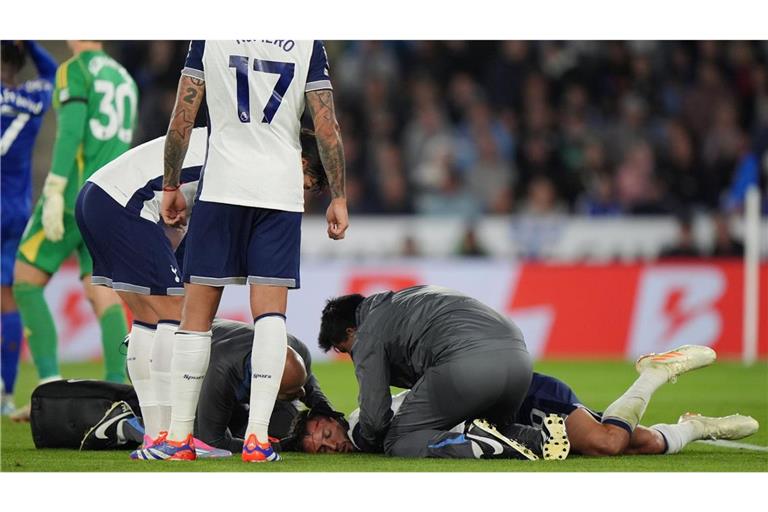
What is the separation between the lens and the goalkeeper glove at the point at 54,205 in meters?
6.56

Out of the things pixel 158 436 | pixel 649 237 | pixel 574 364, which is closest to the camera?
pixel 158 436

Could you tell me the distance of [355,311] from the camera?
5160 millimetres

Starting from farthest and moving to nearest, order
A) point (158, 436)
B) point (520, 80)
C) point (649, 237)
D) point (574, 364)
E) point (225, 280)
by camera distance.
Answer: point (520, 80)
point (649, 237)
point (574, 364)
point (158, 436)
point (225, 280)

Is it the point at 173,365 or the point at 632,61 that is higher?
the point at 632,61

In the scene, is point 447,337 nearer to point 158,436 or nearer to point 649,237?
point 158,436

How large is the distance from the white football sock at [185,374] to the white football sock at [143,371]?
353 millimetres

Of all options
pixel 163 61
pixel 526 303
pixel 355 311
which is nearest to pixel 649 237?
pixel 526 303

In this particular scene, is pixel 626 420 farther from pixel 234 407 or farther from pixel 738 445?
pixel 234 407

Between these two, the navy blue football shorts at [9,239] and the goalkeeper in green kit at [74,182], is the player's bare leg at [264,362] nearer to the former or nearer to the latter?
the goalkeeper in green kit at [74,182]

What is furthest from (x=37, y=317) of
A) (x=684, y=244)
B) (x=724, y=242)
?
(x=724, y=242)

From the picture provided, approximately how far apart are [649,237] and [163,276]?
29.9ft

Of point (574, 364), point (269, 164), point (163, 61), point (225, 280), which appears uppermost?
point (163, 61)

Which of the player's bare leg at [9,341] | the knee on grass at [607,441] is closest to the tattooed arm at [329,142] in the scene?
the knee on grass at [607,441]

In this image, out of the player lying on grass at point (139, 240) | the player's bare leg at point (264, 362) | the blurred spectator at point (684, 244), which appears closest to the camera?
the player's bare leg at point (264, 362)
